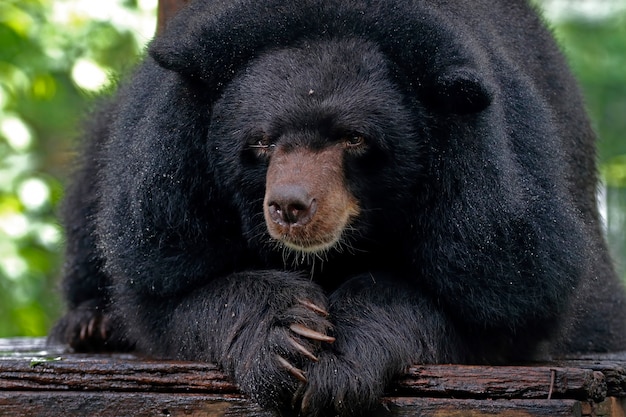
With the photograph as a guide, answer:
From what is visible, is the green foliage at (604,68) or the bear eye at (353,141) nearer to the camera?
the bear eye at (353,141)

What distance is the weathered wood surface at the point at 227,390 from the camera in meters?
3.66

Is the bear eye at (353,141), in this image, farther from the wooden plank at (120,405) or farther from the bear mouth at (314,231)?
the wooden plank at (120,405)

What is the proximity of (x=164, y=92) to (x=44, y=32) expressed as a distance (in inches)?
186

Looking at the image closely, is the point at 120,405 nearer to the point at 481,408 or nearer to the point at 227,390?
the point at 227,390

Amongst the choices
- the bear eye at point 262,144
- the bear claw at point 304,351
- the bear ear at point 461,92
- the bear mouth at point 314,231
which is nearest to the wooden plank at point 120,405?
the bear claw at point 304,351

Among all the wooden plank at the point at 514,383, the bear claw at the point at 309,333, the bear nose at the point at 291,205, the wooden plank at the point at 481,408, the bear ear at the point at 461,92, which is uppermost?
the bear ear at the point at 461,92

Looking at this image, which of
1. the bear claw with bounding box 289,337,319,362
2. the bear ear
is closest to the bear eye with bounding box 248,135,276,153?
the bear ear

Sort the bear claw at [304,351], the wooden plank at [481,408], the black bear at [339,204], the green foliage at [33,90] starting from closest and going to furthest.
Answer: the wooden plank at [481,408]
the bear claw at [304,351]
the black bear at [339,204]
the green foliage at [33,90]

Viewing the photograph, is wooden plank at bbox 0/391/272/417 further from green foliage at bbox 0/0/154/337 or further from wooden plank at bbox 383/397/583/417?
green foliage at bbox 0/0/154/337

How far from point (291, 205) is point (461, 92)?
864 mm

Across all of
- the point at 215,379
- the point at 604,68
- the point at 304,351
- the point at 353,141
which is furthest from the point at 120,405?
the point at 604,68

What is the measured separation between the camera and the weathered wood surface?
12.0ft

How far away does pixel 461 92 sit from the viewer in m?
4.20

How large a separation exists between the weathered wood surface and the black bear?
115mm
